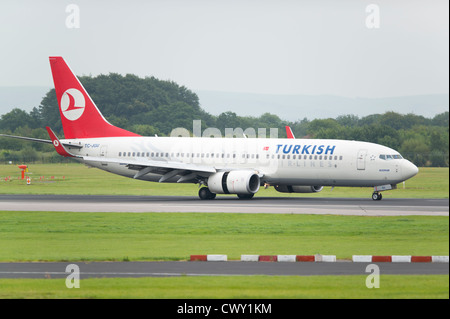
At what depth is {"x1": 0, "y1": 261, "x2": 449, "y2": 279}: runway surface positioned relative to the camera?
2141 centimetres

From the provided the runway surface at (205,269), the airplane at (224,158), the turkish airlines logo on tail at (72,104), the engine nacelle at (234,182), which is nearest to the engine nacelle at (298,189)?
the airplane at (224,158)

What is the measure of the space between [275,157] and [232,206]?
25.2 ft

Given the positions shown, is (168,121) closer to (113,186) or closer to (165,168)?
(113,186)

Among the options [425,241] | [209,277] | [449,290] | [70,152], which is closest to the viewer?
[449,290]

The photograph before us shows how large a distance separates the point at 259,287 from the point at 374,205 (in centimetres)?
2937

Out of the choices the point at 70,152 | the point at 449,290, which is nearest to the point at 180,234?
the point at 449,290

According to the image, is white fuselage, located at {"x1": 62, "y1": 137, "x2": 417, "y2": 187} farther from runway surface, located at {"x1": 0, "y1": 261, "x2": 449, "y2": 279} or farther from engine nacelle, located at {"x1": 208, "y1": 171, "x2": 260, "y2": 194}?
runway surface, located at {"x1": 0, "y1": 261, "x2": 449, "y2": 279}

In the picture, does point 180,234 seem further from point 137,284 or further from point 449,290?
point 449,290

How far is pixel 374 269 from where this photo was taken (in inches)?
851

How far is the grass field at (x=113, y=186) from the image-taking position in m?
62.4

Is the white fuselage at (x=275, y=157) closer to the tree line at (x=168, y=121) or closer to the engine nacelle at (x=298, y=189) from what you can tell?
the engine nacelle at (x=298, y=189)

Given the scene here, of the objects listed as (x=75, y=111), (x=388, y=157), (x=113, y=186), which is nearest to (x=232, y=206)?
(x=388, y=157)

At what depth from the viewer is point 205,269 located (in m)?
22.4

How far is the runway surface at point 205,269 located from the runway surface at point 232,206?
18.5 m
